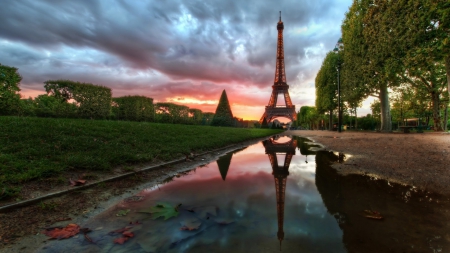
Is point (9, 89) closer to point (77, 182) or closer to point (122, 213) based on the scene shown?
point (77, 182)

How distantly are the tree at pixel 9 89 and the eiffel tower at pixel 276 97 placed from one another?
4587 centimetres

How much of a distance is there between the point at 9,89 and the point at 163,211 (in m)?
13.7

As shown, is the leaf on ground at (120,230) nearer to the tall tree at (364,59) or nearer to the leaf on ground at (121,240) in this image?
the leaf on ground at (121,240)

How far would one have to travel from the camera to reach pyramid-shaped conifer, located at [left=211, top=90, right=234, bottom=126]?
32812mm

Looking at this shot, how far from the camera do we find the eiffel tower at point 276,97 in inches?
2029

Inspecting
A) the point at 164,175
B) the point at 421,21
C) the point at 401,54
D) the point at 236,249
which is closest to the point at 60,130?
the point at 164,175

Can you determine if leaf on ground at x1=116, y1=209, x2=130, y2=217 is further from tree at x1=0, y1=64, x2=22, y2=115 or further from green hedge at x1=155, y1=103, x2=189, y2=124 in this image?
green hedge at x1=155, y1=103, x2=189, y2=124

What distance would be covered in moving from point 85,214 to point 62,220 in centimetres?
27

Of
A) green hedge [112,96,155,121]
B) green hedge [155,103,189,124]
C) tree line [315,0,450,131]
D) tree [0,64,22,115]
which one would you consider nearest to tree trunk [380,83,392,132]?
tree line [315,0,450,131]

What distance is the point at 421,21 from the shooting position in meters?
10.7

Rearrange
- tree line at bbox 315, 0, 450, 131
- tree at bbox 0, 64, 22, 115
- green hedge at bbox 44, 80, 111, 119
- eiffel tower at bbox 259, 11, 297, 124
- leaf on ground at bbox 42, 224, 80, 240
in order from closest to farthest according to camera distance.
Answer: leaf on ground at bbox 42, 224, 80, 240
tree line at bbox 315, 0, 450, 131
tree at bbox 0, 64, 22, 115
green hedge at bbox 44, 80, 111, 119
eiffel tower at bbox 259, 11, 297, 124

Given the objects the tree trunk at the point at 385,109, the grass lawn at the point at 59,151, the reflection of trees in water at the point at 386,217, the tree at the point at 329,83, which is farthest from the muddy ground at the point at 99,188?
the tree at the point at 329,83

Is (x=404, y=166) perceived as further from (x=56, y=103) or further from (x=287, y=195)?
(x=56, y=103)

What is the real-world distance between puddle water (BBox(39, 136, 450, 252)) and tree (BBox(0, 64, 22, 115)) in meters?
12.5
